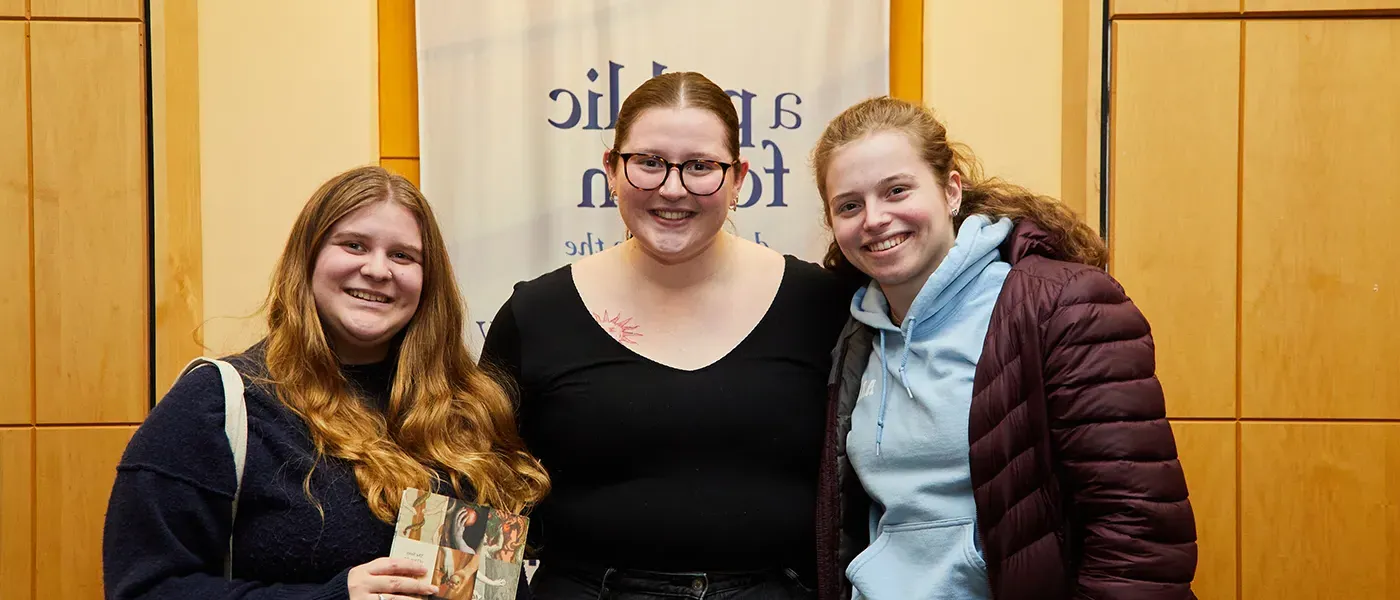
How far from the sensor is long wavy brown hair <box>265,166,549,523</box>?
1.66 metres

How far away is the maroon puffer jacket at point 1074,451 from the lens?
1500mm

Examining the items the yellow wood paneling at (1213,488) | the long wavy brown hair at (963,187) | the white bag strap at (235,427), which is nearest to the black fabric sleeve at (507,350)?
the white bag strap at (235,427)

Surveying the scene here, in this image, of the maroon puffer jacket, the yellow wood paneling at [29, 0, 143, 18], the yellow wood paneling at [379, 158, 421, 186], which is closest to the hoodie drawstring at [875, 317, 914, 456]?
the maroon puffer jacket

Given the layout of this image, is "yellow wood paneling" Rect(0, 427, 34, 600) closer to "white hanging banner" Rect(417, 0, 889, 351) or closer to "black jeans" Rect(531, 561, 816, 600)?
"white hanging banner" Rect(417, 0, 889, 351)

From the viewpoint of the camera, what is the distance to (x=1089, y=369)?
1.54 m

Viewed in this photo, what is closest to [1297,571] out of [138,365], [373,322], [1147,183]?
[1147,183]

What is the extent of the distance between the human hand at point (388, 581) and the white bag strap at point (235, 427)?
0.20 meters

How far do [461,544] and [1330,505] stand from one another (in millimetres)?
2574

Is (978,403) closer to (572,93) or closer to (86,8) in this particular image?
(572,93)

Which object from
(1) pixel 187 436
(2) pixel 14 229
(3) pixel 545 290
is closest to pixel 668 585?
(3) pixel 545 290

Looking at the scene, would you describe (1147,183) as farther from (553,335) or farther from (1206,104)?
(553,335)

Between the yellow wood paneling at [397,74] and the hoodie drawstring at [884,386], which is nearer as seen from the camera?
the hoodie drawstring at [884,386]

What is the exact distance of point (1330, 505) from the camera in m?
2.89

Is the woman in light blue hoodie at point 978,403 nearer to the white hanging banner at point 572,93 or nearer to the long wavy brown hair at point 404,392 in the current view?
the long wavy brown hair at point 404,392
